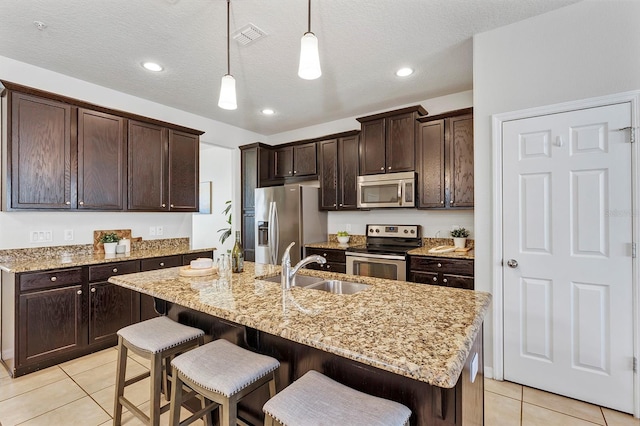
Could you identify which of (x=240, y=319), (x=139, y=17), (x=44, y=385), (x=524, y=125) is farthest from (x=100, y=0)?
(x=524, y=125)

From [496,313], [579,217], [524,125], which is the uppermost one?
[524,125]

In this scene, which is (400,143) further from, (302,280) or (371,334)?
(371,334)

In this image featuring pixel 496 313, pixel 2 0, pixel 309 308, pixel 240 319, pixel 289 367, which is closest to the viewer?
pixel 240 319

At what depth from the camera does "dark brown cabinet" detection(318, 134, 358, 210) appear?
4195mm

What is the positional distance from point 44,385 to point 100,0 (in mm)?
2862

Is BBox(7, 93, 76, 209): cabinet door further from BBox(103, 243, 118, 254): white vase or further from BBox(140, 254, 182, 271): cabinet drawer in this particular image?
BBox(140, 254, 182, 271): cabinet drawer

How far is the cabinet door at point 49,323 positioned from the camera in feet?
8.14

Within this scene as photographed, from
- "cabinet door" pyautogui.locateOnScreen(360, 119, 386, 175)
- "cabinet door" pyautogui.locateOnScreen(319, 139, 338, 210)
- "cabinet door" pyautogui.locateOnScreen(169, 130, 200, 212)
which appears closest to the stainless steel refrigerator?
"cabinet door" pyautogui.locateOnScreen(319, 139, 338, 210)

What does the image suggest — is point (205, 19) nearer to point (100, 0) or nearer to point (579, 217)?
point (100, 0)

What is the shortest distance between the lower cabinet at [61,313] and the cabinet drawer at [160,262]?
0.04 m

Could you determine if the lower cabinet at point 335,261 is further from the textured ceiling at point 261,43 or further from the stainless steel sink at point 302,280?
the textured ceiling at point 261,43

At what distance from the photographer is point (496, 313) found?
7.92 ft

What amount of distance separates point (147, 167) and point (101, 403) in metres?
2.41

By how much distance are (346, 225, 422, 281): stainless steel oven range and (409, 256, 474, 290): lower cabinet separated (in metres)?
0.13
